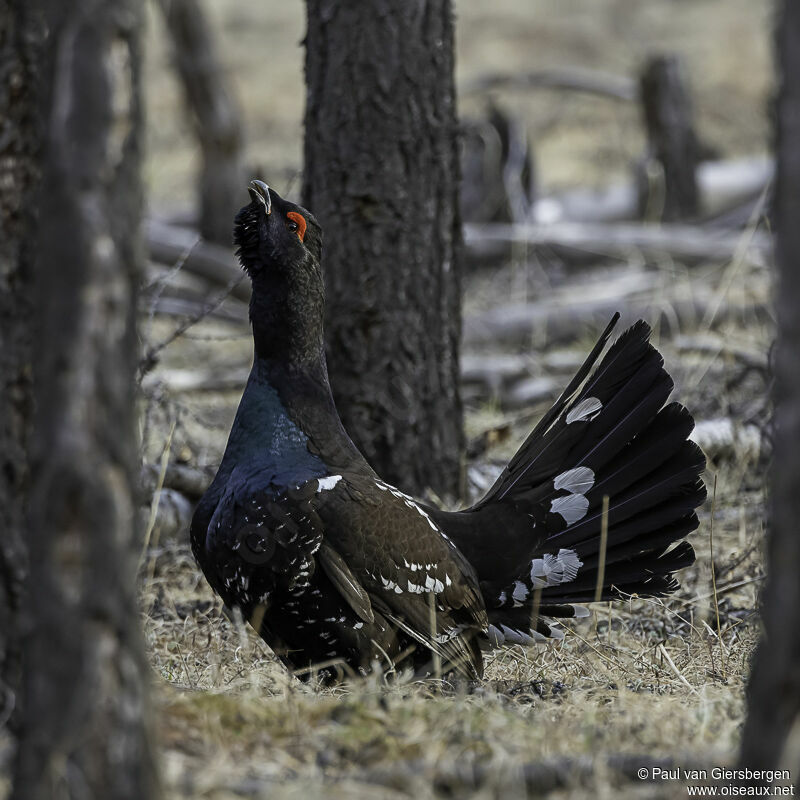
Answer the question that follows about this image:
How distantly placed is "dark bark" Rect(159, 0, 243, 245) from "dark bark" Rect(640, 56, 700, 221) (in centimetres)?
455

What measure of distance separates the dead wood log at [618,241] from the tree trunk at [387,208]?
4749mm

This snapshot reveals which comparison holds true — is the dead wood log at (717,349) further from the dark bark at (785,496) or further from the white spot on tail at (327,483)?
the dark bark at (785,496)

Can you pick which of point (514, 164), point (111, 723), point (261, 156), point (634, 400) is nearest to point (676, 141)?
point (514, 164)

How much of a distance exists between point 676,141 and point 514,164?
189cm

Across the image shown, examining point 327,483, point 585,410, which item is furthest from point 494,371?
point 327,483

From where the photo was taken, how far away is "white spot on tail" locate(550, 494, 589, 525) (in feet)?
14.9

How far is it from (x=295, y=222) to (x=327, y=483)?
100cm

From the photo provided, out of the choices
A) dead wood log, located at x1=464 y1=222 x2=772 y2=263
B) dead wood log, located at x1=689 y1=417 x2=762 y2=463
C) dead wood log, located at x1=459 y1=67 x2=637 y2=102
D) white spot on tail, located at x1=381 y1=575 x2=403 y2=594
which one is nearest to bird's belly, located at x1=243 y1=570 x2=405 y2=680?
white spot on tail, located at x1=381 y1=575 x2=403 y2=594

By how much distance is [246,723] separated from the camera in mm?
2633

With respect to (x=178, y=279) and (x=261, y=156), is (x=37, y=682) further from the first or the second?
(x=261, y=156)

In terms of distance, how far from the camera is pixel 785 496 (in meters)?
2.04

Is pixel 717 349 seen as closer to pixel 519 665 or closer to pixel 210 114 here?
pixel 519 665

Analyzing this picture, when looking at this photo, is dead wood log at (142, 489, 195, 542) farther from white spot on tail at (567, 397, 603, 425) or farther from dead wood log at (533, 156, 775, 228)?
dead wood log at (533, 156, 775, 228)

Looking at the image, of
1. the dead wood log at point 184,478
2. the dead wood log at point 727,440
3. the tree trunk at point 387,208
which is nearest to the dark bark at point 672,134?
the dead wood log at point 727,440
